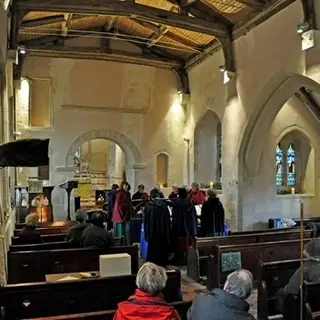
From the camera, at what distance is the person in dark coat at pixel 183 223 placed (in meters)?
7.36

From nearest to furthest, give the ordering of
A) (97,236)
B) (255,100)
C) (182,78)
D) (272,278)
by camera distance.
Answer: (272,278) < (97,236) < (255,100) < (182,78)

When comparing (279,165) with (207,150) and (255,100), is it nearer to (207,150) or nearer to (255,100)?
(207,150)

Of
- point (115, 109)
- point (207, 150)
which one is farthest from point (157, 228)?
point (115, 109)

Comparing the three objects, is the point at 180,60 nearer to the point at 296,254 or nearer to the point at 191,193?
the point at 191,193

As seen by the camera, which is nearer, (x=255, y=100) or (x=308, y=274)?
(x=308, y=274)

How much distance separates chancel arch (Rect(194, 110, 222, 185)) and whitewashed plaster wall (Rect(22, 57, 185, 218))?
2.37 feet

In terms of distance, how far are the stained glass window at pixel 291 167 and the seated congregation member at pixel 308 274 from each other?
26.1 feet

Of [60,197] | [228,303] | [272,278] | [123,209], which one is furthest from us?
[60,197]

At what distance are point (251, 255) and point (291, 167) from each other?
6.18m

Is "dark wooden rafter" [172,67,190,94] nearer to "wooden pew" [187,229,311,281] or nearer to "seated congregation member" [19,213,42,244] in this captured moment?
"wooden pew" [187,229,311,281]

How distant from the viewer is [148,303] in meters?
2.55

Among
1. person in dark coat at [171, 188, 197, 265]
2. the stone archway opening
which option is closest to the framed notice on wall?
person in dark coat at [171, 188, 197, 265]

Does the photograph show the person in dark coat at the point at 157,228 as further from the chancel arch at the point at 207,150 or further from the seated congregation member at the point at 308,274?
the chancel arch at the point at 207,150

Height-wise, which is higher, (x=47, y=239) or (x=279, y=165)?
(x=279, y=165)
